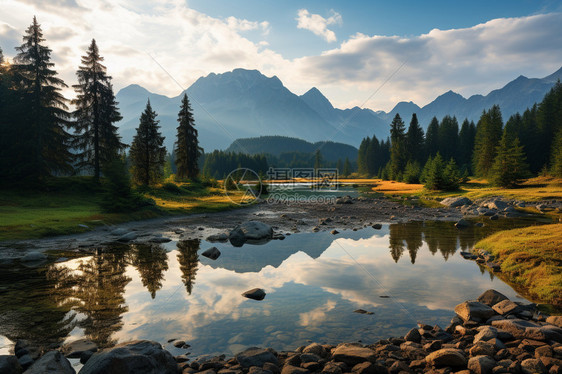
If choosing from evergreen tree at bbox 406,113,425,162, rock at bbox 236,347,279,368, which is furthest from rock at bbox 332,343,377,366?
evergreen tree at bbox 406,113,425,162

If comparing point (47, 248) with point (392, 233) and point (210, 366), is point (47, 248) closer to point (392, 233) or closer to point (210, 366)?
point (210, 366)

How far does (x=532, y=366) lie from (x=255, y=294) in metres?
8.25

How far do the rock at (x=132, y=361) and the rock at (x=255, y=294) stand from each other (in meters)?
5.03

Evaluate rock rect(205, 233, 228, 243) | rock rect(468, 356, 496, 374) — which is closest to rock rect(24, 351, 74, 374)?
rock rect(468, 356, 496, 374)

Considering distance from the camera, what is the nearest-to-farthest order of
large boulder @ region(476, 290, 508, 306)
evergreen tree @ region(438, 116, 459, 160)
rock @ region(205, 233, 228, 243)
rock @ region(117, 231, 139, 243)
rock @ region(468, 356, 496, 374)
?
rock @ region(468, 356, 496, 374) < large boulder @ region(476, 290, 508, 306) < rock @ region(117, 231, 139, 243) < rock @ region(205, 233, 228, 243) < evergreen tree @ region(438, 116, 459, 160)

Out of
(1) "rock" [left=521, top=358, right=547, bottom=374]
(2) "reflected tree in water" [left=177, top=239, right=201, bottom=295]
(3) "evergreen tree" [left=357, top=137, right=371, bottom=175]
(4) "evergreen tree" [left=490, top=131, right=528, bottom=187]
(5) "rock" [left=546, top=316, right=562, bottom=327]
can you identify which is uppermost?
(3) "evergreen tree" [left=357, top=137, right=371, bottom=175]

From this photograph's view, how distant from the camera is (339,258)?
56.6 feet

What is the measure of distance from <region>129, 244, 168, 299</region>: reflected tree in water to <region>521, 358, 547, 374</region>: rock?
36.6ft

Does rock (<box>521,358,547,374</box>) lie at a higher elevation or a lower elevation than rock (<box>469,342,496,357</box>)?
higher

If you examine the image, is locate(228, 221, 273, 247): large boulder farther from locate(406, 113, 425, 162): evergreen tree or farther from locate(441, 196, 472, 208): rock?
locate(406, 113, 425, 162): evergreen tree

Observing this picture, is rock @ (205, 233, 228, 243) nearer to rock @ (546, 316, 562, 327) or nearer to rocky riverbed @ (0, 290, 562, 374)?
rocky riverbed @ (0, 290, 562, 374)

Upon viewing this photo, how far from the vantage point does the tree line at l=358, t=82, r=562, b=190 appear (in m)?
54.1

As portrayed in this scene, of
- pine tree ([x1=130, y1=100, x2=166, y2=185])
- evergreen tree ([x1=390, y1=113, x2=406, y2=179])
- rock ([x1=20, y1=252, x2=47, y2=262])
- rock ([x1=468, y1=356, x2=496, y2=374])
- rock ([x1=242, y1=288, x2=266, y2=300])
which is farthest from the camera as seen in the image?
evergreen tree ([x1=390, y1=113, x2=406, y2=179])

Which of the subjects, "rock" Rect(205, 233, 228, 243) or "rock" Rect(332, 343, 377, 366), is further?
"rock" Rect(205, 233, 228, 243)
